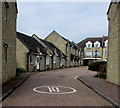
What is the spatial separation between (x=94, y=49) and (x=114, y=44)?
4609 cm

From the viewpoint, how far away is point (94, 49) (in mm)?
58219

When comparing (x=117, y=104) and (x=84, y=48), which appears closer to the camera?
(x=117, y=104)

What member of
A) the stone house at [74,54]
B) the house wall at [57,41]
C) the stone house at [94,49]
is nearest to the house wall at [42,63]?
the house wall at [57,41]

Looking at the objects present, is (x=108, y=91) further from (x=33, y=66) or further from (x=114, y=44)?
(x=33, y=66)

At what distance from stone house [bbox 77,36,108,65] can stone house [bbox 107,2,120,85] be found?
42.0m

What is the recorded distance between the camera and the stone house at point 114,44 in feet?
39.6

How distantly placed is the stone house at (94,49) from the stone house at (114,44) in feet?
138

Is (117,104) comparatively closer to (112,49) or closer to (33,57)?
(112,49)

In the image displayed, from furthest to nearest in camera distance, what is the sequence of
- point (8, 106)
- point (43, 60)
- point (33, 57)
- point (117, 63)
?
point (43, 60)
point (33, 57)
point (117, 63)
point (8, 106)

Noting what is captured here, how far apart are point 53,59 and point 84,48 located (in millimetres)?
29639

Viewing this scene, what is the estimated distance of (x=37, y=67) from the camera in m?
26.1

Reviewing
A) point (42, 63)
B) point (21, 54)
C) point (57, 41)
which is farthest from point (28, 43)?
point (57, 41)

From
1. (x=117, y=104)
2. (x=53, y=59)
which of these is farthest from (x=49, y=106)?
(x=53, y=59)

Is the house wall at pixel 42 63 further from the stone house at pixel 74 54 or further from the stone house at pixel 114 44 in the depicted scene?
the stone house at pixel 74 54
